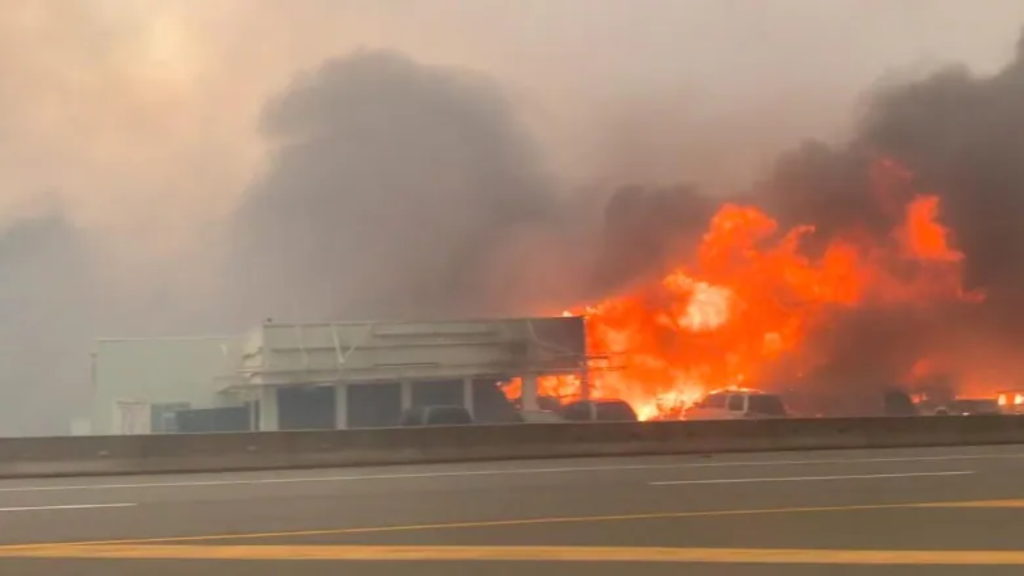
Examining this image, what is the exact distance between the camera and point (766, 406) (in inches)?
707

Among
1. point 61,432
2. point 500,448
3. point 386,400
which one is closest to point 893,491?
point 500,448

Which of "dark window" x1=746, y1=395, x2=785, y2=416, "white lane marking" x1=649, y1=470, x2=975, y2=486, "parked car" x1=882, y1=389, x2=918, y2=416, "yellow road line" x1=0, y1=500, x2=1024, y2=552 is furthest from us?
"parked car" x1=882, y1=389, x2=918, y2=416

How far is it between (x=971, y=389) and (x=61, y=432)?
24003 mm

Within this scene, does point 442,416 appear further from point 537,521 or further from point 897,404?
point 897,404

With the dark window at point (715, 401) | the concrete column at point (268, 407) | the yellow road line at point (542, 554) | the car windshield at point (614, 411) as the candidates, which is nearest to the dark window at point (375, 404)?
the concrete column at point (268, 407)

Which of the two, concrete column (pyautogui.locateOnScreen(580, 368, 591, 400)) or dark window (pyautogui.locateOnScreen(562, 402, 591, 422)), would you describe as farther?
concrete column (pyautogui.locateOnScreen(580, 368, 591, 400))

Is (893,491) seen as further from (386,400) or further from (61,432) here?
(61,432)

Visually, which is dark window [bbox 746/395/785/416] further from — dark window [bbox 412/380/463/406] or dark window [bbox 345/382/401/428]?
dark window [bbox 345/382/401/428]

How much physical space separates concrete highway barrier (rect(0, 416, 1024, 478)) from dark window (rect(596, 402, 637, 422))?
193 inches

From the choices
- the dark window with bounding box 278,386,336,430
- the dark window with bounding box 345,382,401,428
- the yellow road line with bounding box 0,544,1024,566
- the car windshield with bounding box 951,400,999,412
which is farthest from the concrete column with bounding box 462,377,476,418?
the yellow road line with bounding box 0,544,1024,566

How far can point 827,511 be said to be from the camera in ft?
26.2

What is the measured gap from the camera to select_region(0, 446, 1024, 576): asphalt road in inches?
238

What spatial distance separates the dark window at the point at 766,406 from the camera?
1783 centimetres

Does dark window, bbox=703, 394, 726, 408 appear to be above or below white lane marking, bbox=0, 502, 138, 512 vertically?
above
